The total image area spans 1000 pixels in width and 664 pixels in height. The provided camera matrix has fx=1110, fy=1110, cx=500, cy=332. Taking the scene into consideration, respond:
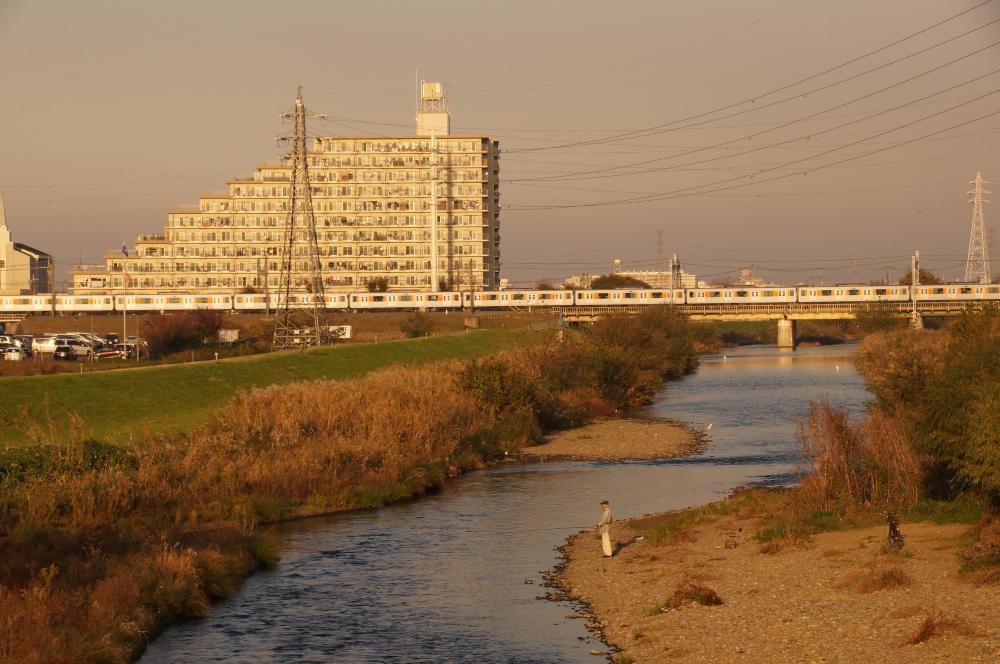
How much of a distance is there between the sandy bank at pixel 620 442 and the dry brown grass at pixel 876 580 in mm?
26617

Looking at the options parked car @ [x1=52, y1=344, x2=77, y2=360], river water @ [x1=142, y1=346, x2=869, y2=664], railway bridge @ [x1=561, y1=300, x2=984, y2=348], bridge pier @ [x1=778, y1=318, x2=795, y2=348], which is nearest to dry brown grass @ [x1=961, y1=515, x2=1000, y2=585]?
river water @ [x1=142, y1=346, x2=869, y2=664]

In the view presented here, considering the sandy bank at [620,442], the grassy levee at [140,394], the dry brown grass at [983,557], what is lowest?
the sandy bank at [620,442]

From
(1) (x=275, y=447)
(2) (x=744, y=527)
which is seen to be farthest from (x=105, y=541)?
(2) (x=744, y=527)

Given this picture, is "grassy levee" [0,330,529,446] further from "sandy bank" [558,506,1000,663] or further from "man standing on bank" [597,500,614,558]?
"sandy bank" [558,506,1000,663]

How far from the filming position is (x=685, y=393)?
8725 centimetres

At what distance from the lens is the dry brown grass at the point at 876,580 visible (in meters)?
22.2

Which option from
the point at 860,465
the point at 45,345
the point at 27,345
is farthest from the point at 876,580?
the point at 27,345

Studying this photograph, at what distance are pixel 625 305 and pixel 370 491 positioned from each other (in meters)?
112

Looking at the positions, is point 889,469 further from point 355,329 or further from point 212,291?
point 212,291

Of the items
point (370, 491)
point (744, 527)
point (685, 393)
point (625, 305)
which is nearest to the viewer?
point (744, 527)

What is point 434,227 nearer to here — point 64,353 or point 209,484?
point 64,353

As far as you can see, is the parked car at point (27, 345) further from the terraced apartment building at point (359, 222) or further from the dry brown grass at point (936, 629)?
the terraced apartment building at point (359, 222)

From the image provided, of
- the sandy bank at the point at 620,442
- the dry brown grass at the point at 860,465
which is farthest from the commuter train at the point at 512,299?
the dry brown grass at the point at 860,465

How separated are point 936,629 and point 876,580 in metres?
3.46
